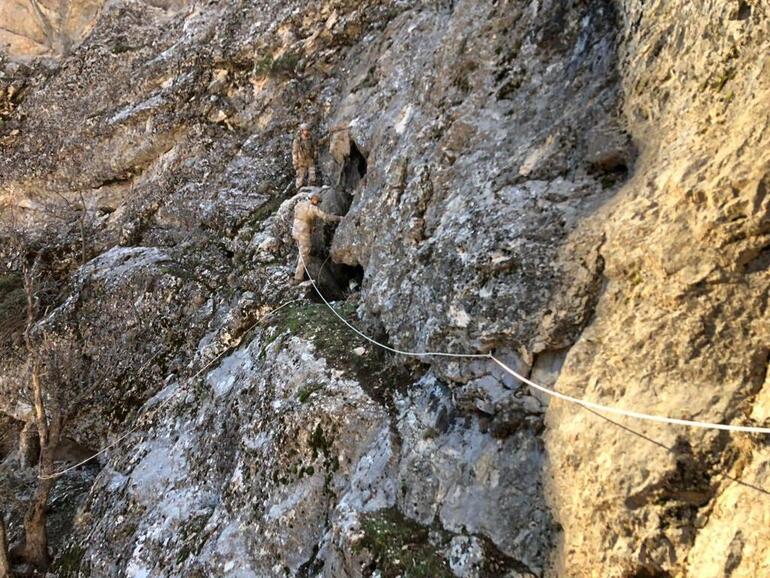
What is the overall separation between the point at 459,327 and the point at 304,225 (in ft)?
18.5

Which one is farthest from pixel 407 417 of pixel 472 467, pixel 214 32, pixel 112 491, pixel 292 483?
pixel 214 32

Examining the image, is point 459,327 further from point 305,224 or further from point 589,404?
point 305,224

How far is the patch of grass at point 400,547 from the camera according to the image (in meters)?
5.06

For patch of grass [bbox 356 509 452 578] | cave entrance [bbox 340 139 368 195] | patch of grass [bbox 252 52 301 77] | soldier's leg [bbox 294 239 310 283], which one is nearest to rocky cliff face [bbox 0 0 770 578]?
patch of grass [bbox 356 509 452 578]

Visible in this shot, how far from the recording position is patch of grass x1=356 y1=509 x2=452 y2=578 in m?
5.06

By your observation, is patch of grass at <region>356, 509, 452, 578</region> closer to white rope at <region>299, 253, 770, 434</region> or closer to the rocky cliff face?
the rocky cliff face

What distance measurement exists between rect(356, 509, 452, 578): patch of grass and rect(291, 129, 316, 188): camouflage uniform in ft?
30.9

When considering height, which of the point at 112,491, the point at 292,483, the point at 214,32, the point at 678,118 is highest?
the point at 214,32

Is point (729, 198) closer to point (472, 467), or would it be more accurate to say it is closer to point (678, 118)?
point (678, 118)

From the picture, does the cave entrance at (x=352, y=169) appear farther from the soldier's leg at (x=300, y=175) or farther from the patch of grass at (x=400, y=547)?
the patch of grass at (x=400, y=547)

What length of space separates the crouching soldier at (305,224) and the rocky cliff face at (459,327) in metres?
0.36

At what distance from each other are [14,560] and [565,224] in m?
11.4

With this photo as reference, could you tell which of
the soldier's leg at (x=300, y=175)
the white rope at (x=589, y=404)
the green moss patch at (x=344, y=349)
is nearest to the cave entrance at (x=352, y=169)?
the soldier's leg at (x=300, y=175)

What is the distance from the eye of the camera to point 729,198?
390cm
